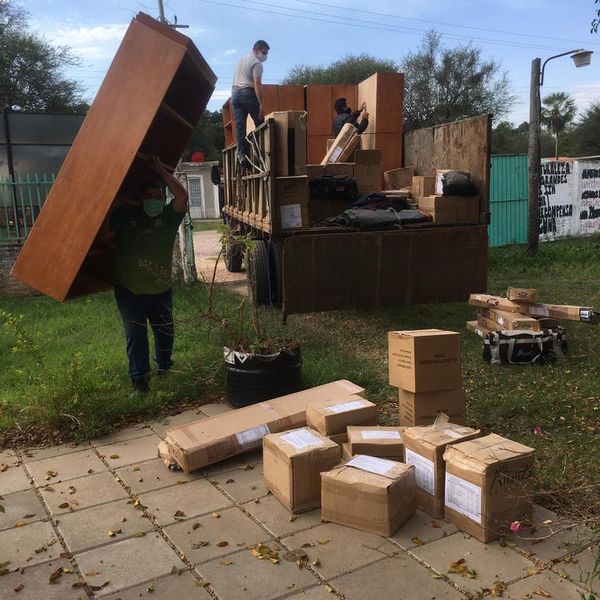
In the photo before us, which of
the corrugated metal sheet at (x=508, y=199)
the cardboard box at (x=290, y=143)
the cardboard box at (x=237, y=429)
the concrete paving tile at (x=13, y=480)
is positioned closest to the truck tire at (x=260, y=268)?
the cardboard box at (x=290, y=143)

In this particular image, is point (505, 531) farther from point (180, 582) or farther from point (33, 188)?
point (33, 188)

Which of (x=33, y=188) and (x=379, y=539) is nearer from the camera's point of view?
(x=379, y=539)

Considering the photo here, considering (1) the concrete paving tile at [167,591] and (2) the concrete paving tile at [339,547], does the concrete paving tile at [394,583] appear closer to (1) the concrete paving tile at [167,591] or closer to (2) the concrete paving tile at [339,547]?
(2) the concrete paving tile at [339,547]

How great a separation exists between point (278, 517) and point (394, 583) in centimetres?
76

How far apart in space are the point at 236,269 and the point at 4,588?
392 inches

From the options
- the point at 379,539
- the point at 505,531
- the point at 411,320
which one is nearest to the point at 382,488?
the point at 379,539

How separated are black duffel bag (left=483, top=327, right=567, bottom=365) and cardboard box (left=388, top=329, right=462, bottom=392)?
1.76 meters

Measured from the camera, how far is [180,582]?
265cm

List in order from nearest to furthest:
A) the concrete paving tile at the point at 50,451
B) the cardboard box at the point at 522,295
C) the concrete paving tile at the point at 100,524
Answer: the concrete paving tile at the point at 100,524 < the concrete paving tile at the point at 50,451 < the cardboard box at the point at 522,295

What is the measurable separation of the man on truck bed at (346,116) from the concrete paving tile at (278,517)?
5.93 metres

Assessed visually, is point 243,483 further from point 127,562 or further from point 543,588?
point 543,588

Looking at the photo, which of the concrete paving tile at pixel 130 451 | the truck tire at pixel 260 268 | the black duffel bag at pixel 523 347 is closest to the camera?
the concrete paving tile at pixel 130 451

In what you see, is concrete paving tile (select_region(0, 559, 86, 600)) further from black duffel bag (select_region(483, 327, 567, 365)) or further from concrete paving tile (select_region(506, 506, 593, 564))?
black duffel bag (select_region(483, 327, 567, 365))

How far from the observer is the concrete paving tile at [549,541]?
8.98ft
